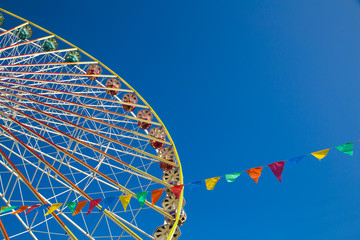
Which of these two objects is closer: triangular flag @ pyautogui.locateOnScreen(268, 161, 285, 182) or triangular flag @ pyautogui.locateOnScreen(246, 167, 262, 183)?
triangular flag @ pyautogui.locateOnScreen(268, 161, 285, 182)

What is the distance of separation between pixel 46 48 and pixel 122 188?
15.9 metres

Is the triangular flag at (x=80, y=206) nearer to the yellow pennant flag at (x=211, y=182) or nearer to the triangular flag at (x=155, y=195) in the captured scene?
the triangular flag at (x=155, y=195)

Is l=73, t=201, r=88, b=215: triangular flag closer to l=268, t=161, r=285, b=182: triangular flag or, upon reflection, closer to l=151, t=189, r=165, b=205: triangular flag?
l=151, t=189, r=165, b=205: triangular flag

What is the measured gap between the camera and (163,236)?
1070 cm

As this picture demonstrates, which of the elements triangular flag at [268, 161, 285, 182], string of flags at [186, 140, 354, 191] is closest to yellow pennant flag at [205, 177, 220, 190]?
string of flags at [186, 140, 354, 191]

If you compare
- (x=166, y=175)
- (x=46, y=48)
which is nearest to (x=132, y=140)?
(x=166, y=175)

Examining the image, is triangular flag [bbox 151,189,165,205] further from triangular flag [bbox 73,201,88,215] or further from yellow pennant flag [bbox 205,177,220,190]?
triangular flag [bbox 73,201,88,215]

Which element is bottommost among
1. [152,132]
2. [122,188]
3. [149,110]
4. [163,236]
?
[163,236]

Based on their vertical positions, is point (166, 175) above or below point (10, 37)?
Result: below

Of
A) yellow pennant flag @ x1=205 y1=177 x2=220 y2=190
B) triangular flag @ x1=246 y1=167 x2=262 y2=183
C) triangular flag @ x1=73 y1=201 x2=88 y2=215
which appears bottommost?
triangular flag @ x1=73 y1=201 x2=88 y2=215

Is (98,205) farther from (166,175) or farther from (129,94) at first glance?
(129,94)

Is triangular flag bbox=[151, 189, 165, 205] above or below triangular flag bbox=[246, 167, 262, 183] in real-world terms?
below

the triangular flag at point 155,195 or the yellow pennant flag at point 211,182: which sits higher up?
the yellow pennant flag at point 211,182

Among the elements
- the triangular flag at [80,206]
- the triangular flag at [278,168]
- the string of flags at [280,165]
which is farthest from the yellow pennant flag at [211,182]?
the triangular flag at [80,206]
